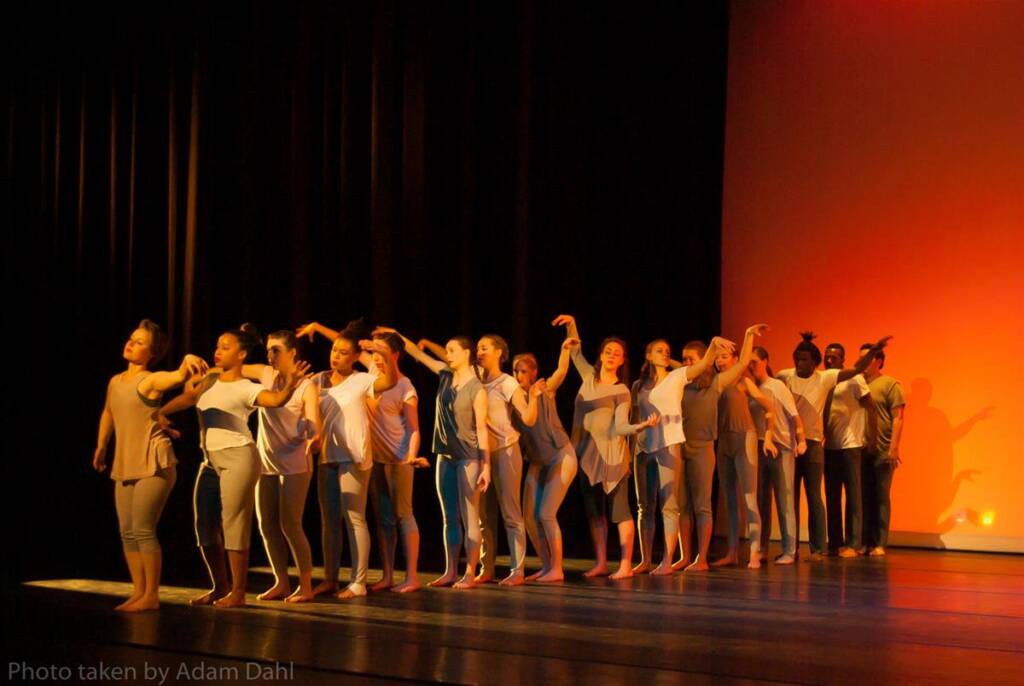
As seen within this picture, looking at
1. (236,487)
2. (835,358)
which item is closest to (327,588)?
(236,487)

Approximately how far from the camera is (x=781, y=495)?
8.72m

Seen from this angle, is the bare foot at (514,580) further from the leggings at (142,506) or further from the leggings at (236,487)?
the leggings at (142,506)

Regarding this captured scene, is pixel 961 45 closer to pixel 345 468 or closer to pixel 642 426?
pixel 642 426

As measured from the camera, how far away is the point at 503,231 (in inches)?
389

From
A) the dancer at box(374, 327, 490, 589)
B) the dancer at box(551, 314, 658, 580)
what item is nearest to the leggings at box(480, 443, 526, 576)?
the dancer at box(374, 327, 490, 589)

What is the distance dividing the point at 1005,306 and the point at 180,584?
6730 mm

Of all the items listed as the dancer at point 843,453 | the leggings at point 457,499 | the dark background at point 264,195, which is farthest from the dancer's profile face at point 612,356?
the dancer at point 843,453

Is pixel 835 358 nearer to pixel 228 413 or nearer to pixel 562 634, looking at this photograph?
pixel 562 634

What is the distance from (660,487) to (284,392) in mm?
2998

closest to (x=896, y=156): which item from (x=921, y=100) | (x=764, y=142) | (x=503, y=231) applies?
(x=921, y=100)

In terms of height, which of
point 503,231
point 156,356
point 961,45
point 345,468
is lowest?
point 345,468

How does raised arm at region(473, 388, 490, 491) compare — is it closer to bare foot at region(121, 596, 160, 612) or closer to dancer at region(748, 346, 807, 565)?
bare foot at region(121, 596, 160, 612)

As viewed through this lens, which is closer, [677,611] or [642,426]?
[677,611]

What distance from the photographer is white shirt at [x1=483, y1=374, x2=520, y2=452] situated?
7.22 m
